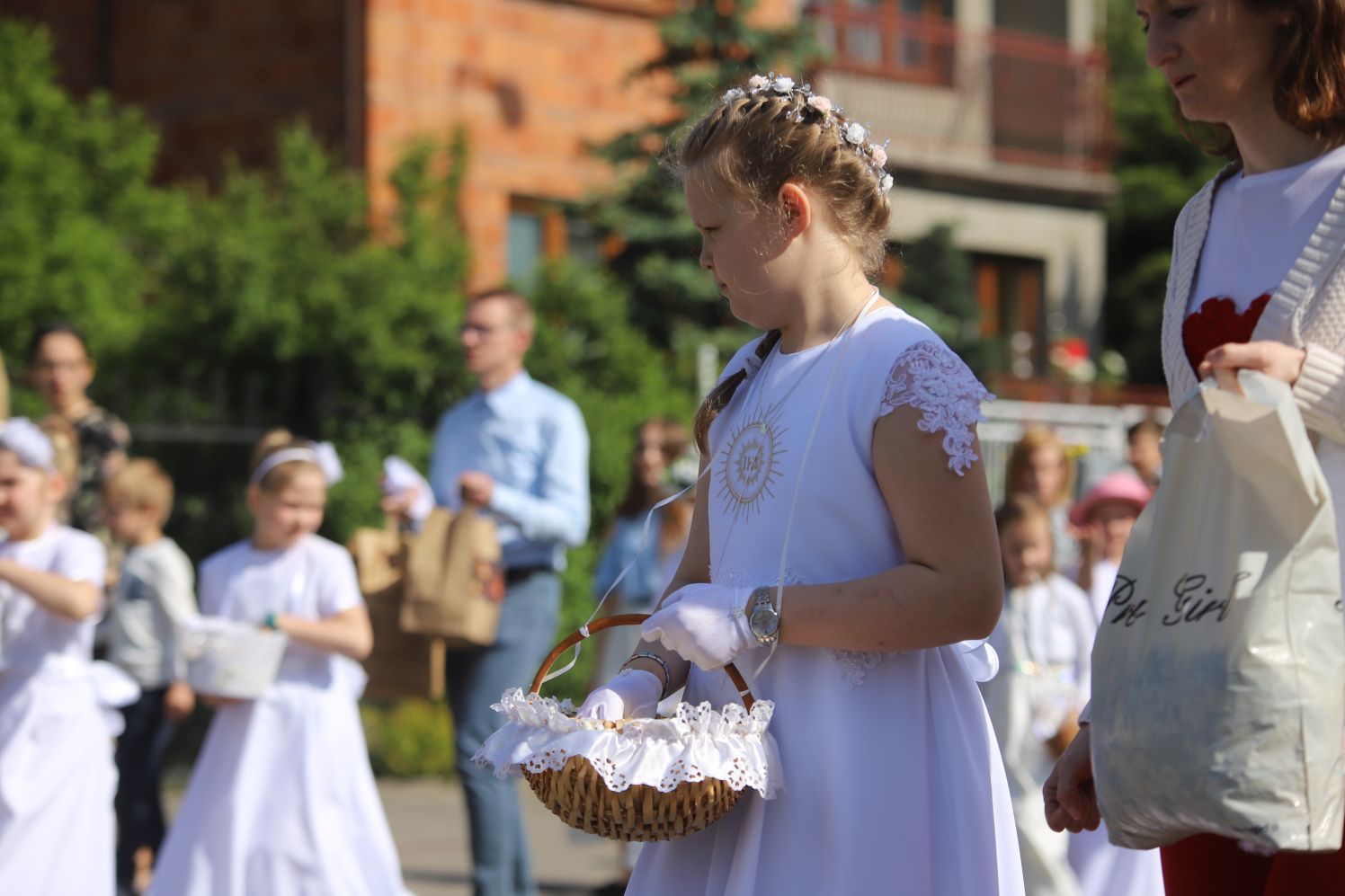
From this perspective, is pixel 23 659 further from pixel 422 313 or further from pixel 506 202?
pixel 506 202

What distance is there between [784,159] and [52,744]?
14.1 feet

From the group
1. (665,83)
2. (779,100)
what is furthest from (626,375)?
(779,100)

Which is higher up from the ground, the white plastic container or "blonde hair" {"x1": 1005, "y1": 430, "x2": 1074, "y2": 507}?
"blonde hair" {"x1": 1005, "y1": 430, "x2": 1074, "y2": 507}

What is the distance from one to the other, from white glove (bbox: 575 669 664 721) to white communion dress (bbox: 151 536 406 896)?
3.78 metres

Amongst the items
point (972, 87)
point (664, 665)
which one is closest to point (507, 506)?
point (664, 665)

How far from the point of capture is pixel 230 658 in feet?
21.4

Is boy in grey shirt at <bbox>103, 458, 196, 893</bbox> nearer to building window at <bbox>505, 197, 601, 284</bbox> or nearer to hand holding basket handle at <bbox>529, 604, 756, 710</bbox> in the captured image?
hand holding basket handle at <bbox>529, 604, 756, 710</bbox>

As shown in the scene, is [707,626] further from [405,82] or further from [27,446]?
[405,82]

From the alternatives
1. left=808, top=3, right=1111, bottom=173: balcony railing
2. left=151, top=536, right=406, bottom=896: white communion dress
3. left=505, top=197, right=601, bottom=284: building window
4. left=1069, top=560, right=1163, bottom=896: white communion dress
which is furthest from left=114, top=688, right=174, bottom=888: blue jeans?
left=808, top=3, right=1111, bottom=173: balcony railing

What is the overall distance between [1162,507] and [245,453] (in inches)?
382

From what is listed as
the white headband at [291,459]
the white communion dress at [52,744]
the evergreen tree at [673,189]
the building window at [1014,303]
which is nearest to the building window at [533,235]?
the evergreen tree at [673,189]

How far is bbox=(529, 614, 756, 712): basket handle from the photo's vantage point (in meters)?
2.99

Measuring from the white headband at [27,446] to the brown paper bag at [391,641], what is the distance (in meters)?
1.13

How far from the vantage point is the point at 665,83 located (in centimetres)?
1622
